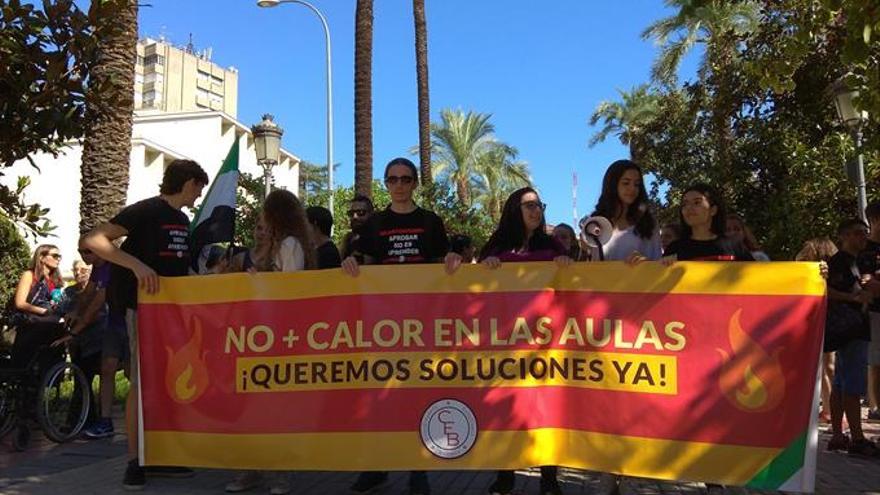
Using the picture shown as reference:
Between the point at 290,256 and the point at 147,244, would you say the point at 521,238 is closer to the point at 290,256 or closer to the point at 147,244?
the point at 290,256

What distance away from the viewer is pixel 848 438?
647 cm

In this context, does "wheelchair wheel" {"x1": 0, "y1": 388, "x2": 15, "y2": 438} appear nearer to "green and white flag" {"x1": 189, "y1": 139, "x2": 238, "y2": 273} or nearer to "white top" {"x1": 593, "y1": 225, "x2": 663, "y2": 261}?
"green and white flag" {"x1": 189, "y1": 139, "x2": 238, "y2": 273}

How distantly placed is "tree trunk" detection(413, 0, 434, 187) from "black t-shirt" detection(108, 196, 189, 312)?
17338 mm

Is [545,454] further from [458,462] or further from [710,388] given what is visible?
[710,388]

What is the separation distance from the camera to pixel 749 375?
13.9 feet

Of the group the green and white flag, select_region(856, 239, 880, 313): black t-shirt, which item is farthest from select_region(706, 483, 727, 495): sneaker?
the green and white flag

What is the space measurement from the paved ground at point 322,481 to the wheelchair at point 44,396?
0.43 meters

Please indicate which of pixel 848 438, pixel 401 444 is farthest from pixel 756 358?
pixel 848 438

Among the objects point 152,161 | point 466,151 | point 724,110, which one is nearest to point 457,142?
point 466,151

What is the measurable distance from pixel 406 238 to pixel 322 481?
1.75 m

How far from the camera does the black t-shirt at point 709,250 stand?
4.69 metres

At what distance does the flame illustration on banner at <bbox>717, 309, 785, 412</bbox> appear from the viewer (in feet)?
13.8

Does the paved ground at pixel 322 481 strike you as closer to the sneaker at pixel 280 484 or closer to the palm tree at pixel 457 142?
the sneaker at pixel 280 484

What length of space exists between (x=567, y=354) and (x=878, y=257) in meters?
3.19
